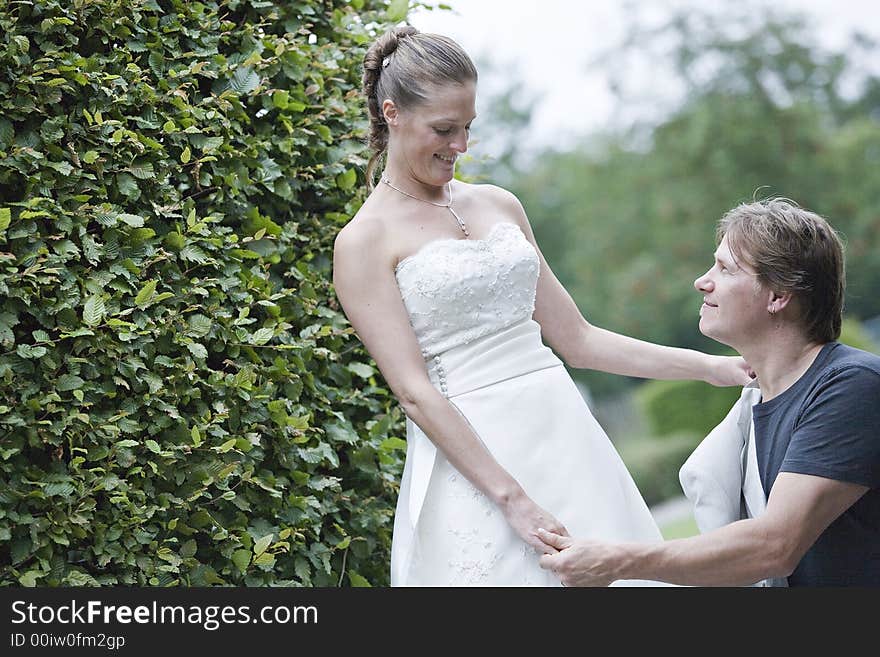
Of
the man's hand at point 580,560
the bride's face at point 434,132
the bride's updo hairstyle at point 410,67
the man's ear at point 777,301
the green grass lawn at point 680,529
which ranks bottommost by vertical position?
the green grass lawn at point 680,529

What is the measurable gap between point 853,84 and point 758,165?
176 inches

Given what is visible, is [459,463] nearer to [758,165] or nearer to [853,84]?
[758,165]

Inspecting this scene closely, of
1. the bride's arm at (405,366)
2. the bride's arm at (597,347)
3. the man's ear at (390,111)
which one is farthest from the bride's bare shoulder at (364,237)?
the bride's arm at (597,347)

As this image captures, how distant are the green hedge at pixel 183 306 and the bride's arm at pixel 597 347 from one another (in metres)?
0.62

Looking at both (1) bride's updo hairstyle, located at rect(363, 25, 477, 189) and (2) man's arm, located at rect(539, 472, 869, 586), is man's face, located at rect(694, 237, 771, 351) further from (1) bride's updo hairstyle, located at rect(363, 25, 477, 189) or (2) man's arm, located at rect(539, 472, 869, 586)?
(1) bride's updo hairstyle, located at rect(363, 25, 477, 189)

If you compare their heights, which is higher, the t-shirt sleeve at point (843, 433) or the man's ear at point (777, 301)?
the man's ear at point (777, 301)

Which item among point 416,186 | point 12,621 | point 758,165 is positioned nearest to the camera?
point 12,621

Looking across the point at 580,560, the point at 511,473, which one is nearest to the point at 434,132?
the point at 511,473

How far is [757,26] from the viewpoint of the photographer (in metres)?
22.6

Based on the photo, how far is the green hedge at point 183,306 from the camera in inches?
103

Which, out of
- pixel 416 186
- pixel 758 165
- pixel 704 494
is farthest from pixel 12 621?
pixel 758 165

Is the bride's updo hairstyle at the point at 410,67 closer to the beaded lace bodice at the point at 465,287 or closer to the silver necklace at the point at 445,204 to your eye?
the silver necklace at the point at 445,204

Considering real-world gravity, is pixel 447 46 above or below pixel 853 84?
above

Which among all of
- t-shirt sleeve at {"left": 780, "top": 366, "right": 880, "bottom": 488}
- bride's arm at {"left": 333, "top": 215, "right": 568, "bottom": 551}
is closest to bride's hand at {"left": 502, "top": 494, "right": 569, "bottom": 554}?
bride's arm at {"left": 333, "top": 215, "right": 568, "bottom": 551}
